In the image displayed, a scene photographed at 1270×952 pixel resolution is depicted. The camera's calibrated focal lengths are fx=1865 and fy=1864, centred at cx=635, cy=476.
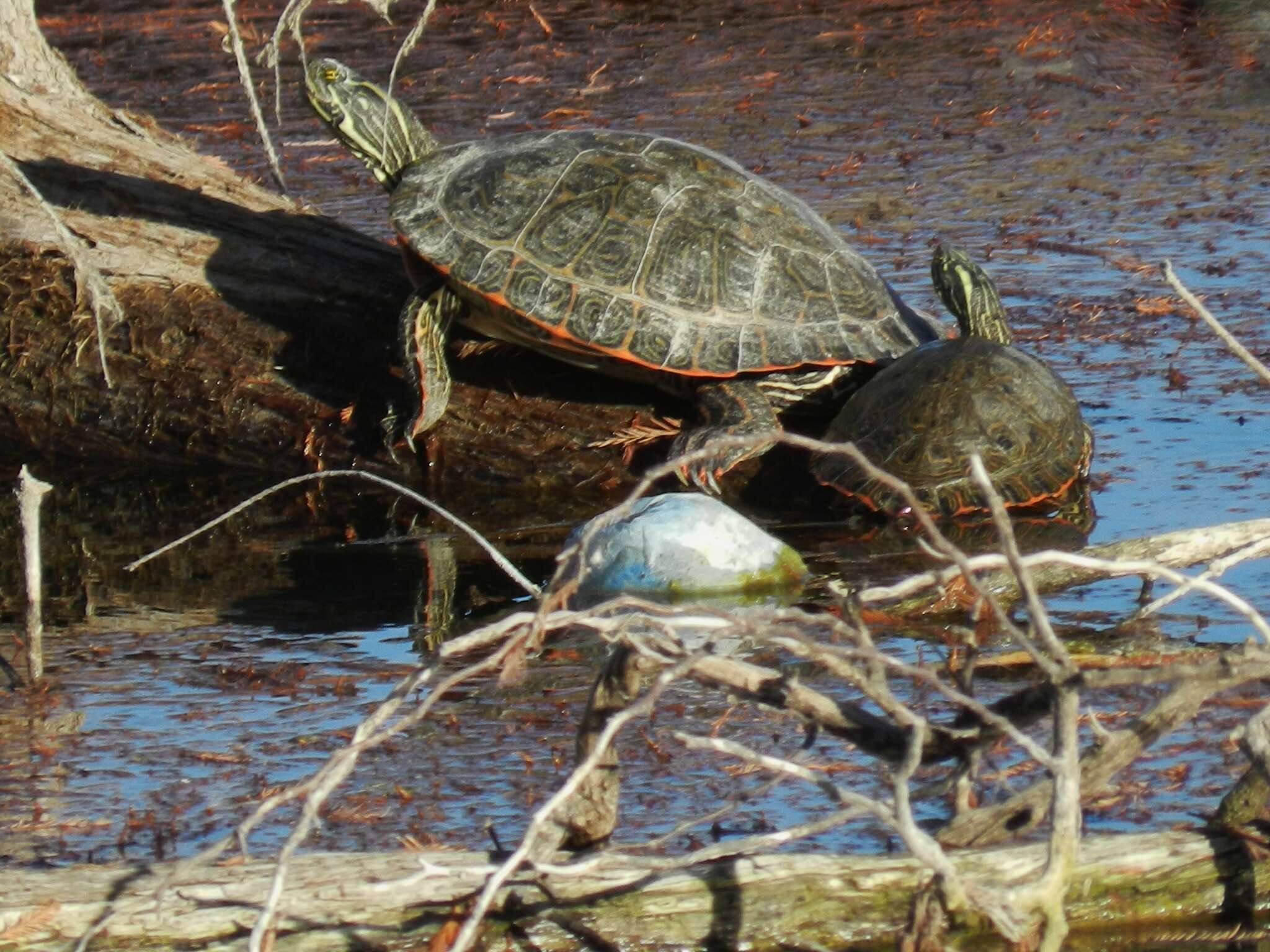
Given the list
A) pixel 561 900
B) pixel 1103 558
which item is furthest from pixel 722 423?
pixel 561 900

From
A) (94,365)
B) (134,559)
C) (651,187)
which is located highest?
(651,187)

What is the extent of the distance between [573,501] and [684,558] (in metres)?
1.31

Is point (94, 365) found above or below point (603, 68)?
below

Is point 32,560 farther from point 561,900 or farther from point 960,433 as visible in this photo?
point 960,433

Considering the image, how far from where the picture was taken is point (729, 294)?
6.67m

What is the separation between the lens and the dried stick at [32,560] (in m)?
4.65

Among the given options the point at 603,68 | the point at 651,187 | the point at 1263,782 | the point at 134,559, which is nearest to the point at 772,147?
the point at 603,68

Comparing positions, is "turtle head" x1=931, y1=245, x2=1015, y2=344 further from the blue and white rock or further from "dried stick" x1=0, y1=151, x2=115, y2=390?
"dried stick" x1=0, y1=151, x2=115, y2=390

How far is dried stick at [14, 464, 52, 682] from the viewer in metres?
4.65

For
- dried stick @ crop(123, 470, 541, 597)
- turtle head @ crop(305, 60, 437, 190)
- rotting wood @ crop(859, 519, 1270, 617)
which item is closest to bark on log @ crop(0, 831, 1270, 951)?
dried stick @ crop(123, 470, 541, 597)

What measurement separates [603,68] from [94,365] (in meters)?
8.64

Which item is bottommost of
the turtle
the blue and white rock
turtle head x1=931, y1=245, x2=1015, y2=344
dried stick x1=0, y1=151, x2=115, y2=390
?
the blue and white rock

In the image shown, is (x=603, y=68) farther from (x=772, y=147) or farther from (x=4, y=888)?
(x=4, y=888)

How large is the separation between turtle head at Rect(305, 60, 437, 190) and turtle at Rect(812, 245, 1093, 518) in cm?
210
